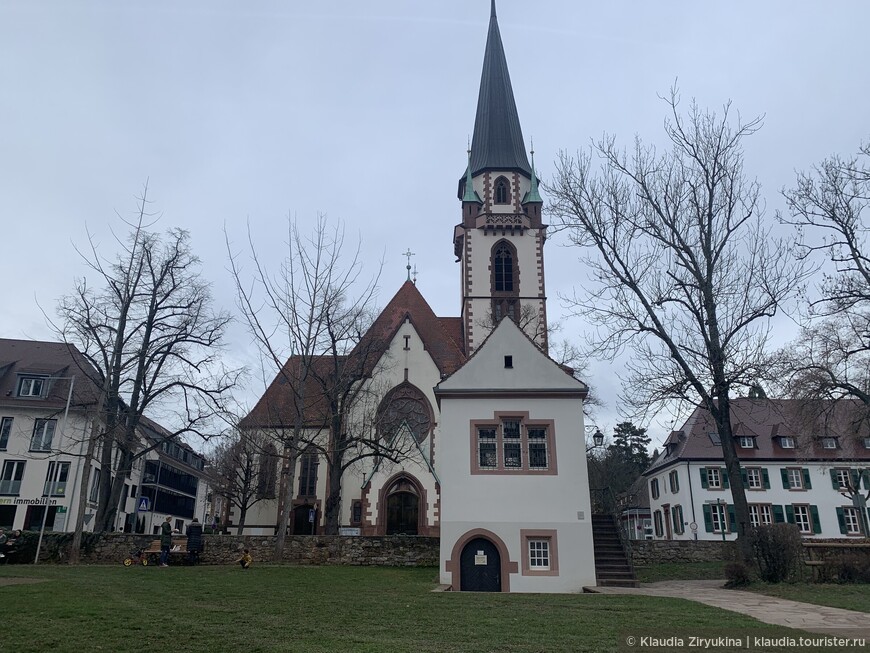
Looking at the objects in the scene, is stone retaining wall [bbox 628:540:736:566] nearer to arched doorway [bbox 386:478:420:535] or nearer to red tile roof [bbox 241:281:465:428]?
arched doorway [bbox 386:478:420:535]

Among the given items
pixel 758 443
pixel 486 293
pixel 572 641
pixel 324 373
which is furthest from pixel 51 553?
pixel 758 443

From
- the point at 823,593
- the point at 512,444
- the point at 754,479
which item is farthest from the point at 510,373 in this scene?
the point at 754,479

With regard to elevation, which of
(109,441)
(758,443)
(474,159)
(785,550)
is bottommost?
(785,550)

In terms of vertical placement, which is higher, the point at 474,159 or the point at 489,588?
the point at 474,159

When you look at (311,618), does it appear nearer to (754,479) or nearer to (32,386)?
(32,386)

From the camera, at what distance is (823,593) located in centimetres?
1471

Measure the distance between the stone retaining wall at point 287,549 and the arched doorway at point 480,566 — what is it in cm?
487

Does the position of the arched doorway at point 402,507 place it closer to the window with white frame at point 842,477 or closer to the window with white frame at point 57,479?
the window with white frame at point 57,479

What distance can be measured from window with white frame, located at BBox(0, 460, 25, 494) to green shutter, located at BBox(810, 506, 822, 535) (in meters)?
48.6

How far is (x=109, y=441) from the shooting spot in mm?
26141

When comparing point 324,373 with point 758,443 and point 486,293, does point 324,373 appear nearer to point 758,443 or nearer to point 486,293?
point 486,293

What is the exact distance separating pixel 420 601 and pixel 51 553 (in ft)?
55.0

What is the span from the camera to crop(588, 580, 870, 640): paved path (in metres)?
9.45

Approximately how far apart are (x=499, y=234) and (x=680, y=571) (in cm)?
2573
